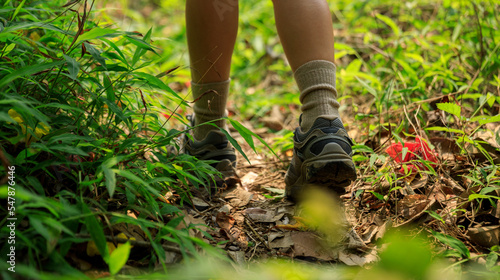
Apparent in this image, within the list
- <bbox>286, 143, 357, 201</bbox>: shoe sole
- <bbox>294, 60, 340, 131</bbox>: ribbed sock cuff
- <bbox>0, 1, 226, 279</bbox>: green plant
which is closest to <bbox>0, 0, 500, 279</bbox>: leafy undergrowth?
<bbox>0, 1, 226, 279</bbox>: green plant

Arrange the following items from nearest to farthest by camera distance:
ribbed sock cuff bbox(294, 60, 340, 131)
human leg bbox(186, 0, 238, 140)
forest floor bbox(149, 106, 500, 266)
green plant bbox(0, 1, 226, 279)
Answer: green plant bbox(0, 1, 226, 279), forest floor bbox(149, 106, 500, 266), ribbed sock cuff bbox(294, 60, 340, 131), human leg bbox(186, 0, 238, 140)

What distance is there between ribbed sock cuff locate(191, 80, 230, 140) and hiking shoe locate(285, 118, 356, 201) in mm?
383

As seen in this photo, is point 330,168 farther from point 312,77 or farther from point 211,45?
point 211,45

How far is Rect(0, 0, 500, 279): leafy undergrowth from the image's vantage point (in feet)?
2.94

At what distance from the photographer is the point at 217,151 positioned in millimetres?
1654

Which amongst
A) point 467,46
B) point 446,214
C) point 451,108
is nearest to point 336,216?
point 446,214

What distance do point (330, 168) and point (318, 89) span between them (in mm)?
295


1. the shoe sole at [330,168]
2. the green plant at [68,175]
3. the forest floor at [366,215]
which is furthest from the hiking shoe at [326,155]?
the green plant at [68,175]

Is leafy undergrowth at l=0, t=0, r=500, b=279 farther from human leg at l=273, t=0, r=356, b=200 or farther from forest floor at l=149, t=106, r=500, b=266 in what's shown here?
human leg at l=273, t=0, r=356, b=200

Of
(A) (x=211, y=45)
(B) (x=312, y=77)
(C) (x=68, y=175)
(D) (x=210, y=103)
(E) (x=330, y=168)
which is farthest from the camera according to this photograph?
(D) (x=210, y=103)

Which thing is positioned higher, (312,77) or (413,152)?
(312,77)

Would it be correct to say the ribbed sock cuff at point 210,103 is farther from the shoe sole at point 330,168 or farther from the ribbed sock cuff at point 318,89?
the shoe sole at point 330,168

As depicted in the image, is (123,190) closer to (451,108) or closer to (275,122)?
(451,108)

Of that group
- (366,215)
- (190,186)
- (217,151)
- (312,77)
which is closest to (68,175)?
(190,186)
